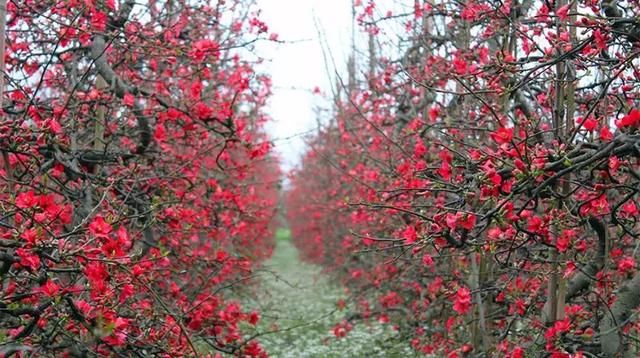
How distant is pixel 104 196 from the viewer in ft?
10.6

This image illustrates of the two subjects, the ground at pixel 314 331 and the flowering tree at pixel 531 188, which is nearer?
the flowering tree at pixel 531 188

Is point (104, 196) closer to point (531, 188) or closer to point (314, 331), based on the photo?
point (531, 188)

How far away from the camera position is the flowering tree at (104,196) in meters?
3.01

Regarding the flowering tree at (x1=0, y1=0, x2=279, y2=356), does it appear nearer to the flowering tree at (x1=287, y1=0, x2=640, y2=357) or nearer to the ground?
the ground

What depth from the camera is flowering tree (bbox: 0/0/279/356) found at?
3.01 metres

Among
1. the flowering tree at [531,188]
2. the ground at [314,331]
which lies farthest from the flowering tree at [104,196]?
the flowering tree at [531,188]

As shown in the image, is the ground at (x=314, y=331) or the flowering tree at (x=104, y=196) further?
the ground at (x=314, y=331)

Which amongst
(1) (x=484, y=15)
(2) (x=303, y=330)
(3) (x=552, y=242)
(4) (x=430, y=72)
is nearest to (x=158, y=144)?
(4) (x=430, y=72)

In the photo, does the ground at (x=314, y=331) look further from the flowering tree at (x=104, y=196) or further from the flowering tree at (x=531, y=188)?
the flowering tree at (x=531, y=188)

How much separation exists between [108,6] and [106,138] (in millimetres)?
1625

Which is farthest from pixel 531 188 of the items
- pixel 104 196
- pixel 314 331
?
pixel 314 331

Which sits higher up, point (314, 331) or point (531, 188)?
point (314, 331)

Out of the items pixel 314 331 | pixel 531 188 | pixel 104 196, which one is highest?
pixel 314 331

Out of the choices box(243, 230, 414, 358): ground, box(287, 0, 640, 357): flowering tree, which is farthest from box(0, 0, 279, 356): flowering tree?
box(287, 0, 640, 357): flowering tree
